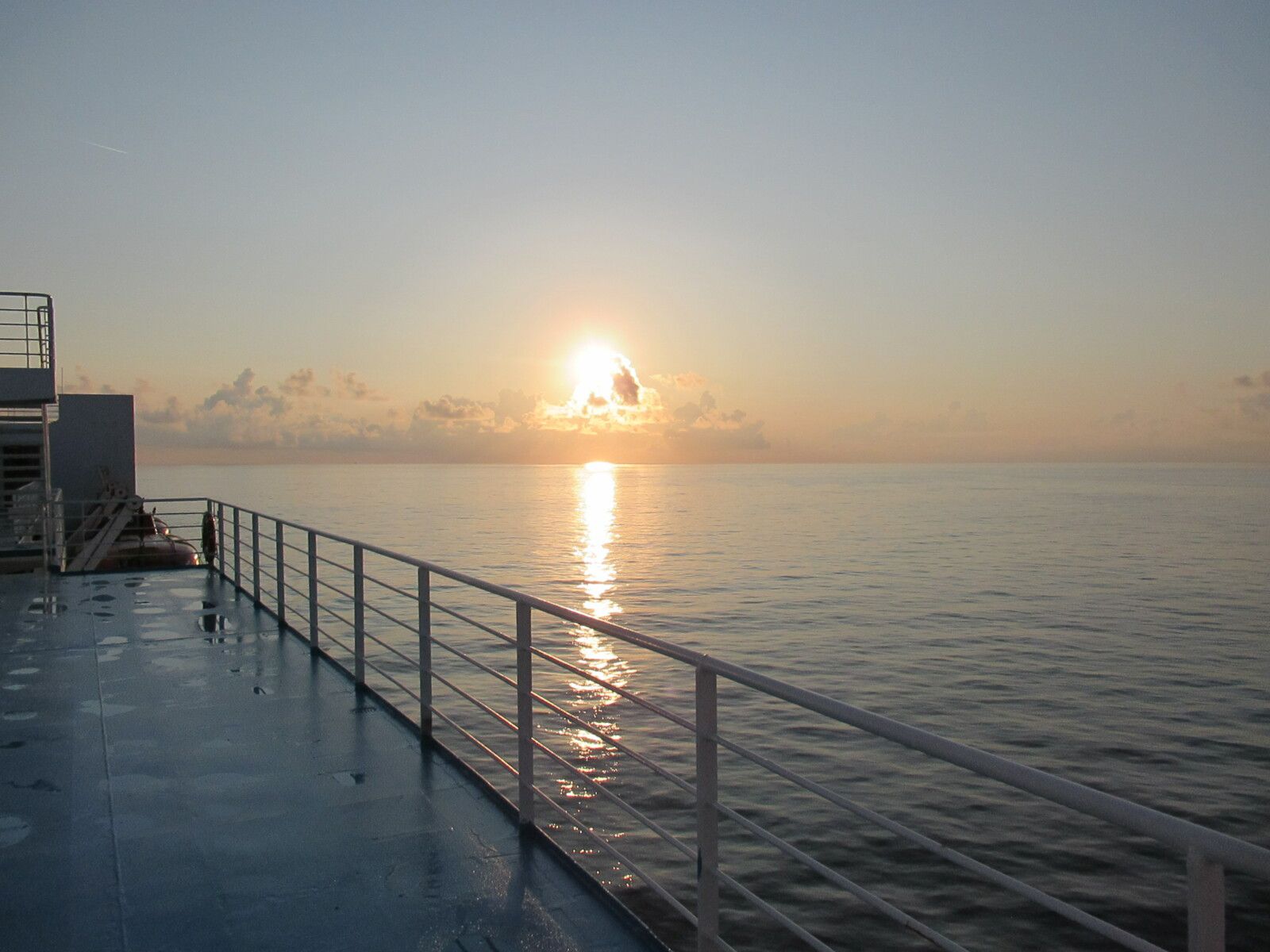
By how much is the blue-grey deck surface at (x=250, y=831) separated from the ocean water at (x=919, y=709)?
2.78 m

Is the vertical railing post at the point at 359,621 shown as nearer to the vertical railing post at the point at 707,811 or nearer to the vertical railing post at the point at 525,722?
the vertical railing post at the point at 525,722

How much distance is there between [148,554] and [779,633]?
1401cm

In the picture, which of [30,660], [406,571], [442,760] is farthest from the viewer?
[406,571]

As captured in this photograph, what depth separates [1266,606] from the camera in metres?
27.5

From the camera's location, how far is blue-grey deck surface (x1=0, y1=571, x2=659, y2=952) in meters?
3.34

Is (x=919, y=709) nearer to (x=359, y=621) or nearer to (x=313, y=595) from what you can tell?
(x=313, y=595)

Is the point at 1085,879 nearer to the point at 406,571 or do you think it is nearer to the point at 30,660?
the point at 30,660

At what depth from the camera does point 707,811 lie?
2883 millimetres

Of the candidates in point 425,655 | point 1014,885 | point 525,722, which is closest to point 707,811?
point 1014,885

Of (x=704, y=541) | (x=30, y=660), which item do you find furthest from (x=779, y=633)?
(x=704, y=541)

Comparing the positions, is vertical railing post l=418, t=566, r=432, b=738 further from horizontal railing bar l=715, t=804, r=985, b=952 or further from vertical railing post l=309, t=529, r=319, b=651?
horizontal railing bar l=715, t=804, r=985, b=952

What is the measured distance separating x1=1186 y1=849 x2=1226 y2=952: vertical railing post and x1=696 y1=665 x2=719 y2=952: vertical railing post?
1473mm

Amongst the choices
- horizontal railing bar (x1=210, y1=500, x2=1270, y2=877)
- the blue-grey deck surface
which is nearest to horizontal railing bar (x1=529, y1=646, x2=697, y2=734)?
horizontal railing bar (x1=210, y1=500, x2=1270, y2=877)

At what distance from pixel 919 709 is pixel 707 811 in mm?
13600
